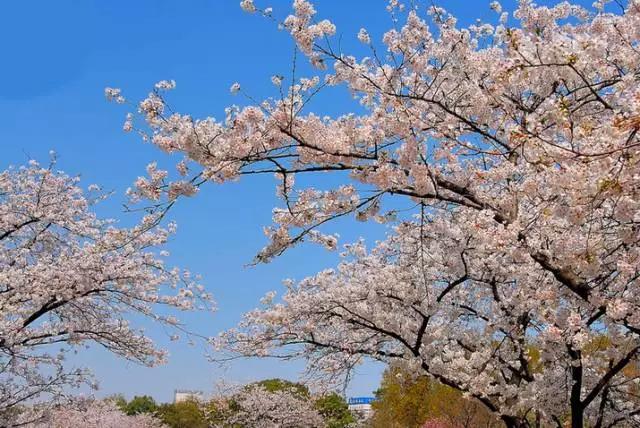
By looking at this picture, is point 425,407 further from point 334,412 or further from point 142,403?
point 142,403

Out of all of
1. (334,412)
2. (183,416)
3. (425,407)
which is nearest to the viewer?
(425,407)

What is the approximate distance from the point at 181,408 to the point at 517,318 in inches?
2216

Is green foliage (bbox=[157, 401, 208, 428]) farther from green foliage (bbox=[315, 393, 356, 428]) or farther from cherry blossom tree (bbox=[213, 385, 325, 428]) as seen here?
cherry blossom tree (bbox=[213, 385, 325, 428])

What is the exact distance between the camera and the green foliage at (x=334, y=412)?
117 feet

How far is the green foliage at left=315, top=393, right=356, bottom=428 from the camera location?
35719mm

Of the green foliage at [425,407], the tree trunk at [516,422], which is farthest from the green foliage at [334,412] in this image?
the tree trunk at [516,422]

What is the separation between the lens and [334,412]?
40.1m

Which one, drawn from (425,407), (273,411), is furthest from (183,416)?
(425,407)

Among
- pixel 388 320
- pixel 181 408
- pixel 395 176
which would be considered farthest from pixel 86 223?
pixel 181 408

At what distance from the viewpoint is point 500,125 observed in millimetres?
4984

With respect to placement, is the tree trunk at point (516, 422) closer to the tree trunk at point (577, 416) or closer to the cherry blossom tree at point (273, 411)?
the tree trunk at point (577, 416)

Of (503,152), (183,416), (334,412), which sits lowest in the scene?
(503,152)

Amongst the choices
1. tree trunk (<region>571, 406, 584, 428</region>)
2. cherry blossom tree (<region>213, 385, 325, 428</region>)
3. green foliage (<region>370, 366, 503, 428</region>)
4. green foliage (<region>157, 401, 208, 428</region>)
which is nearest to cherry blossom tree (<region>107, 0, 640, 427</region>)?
tree trunk (<region>571, 406, 584, 428</region>)

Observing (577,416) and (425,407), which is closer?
(577,416)
